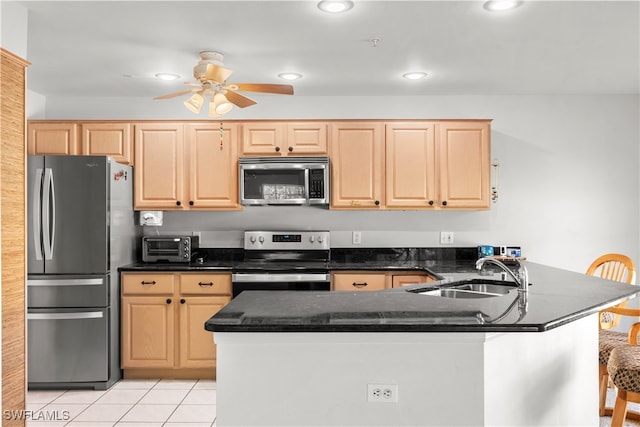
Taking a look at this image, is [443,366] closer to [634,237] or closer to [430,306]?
[430,306]

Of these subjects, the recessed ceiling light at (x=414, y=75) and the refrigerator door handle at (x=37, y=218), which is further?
the recessed ceiling light at (x=414, y=75)

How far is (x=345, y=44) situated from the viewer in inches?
122

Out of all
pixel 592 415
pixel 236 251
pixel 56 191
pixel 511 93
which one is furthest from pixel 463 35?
pixel 56 191

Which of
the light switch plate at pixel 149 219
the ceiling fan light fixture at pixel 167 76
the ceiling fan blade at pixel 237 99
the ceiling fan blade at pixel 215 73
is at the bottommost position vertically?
the light switch plate at pixel 149 219

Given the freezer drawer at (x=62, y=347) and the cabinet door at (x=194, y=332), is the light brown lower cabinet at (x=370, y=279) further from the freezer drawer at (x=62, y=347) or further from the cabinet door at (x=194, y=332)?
the freezer drawer at (x=62, y=347)

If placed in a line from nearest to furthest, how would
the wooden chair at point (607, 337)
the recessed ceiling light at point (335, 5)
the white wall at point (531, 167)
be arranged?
1. the recessed ceiling light at point (335, 5)
2. the wooden chair at point (607, 337)
3. the white wall at point (531, 167)

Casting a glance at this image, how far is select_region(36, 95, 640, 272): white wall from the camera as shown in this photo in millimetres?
4457

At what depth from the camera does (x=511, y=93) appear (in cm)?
441

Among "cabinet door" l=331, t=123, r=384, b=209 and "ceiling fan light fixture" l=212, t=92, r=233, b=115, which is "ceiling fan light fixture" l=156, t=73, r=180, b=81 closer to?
"ceiling fan light fixture" l=212, t=92, r=233, b=115

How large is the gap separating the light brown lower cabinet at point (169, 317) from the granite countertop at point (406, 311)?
5.43 feet

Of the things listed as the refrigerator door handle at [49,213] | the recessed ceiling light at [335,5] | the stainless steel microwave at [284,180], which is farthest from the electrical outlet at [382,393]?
the refrigerator door handle at [49,213]

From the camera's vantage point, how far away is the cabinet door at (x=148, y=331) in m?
3.86

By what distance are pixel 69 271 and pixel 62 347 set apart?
58 centimetres

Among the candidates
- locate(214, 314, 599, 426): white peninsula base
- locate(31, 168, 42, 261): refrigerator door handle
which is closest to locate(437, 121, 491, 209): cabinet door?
locate(214, 314, 599, 426): white peninsula base
